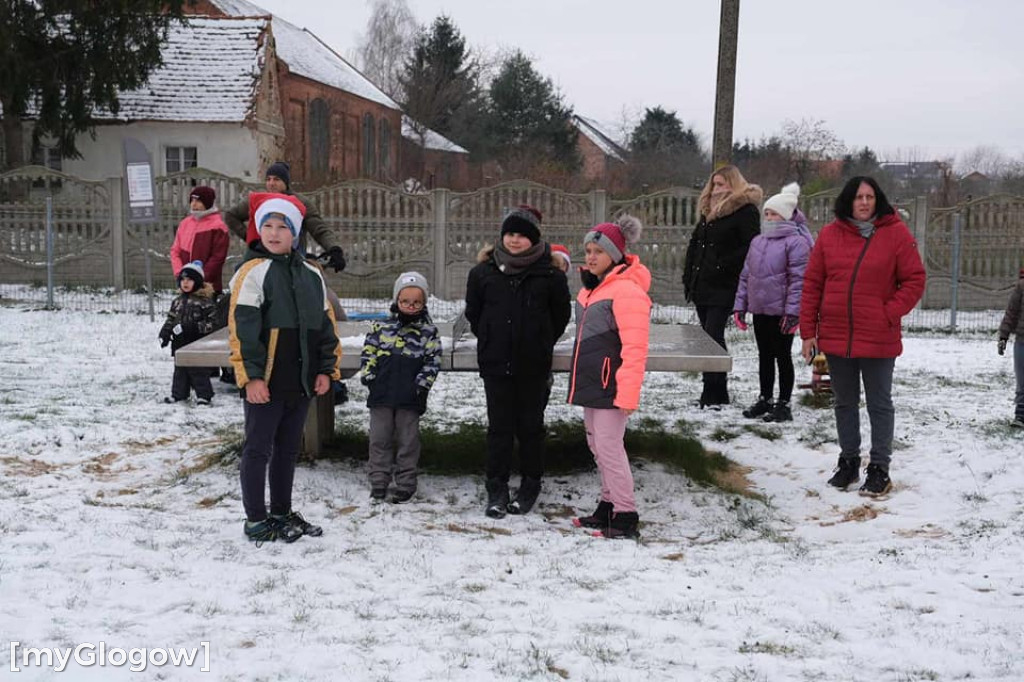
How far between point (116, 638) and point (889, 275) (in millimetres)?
4808

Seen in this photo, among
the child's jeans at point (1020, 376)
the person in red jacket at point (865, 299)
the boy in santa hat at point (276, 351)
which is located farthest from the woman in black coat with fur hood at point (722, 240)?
the boy in santa hat at point (276, 351)

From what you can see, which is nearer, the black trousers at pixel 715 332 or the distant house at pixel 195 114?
the black trousers at pixel 715 332

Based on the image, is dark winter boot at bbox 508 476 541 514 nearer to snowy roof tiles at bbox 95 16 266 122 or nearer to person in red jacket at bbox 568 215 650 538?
person in red jacket at bbox 568 215 650 538

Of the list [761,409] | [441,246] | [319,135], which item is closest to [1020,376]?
[761,409]

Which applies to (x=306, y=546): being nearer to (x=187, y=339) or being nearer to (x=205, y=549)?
(x=205, y=549)

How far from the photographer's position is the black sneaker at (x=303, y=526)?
18.3 feet

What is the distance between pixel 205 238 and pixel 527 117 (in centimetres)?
3757

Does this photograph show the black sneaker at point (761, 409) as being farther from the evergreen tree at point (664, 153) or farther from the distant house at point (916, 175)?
the evergreen tree at point (664, 153)

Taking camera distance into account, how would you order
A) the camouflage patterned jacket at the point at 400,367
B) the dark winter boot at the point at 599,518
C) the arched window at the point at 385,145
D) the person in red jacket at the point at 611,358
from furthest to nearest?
1. the arched window at the point at 385,145
2. the camouflage patterned jacket at the point at 400,367
3. the dark winter boot at the point at 599,518
4. the person in red jacket at the point at 611,358

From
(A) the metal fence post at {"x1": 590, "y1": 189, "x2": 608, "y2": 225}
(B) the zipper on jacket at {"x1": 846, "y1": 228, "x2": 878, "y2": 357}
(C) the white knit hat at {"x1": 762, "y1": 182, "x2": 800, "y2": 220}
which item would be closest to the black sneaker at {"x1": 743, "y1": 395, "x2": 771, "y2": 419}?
(C) the white knit hat at {"x1": 762, "y1": 182, "x2": 800, "y2": 220}

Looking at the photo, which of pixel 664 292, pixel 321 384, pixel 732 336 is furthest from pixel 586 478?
pixel 664 292

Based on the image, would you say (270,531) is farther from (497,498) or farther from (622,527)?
(622,527)

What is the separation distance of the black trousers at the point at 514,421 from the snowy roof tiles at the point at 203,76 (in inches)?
935

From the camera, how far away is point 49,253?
16656 mm
